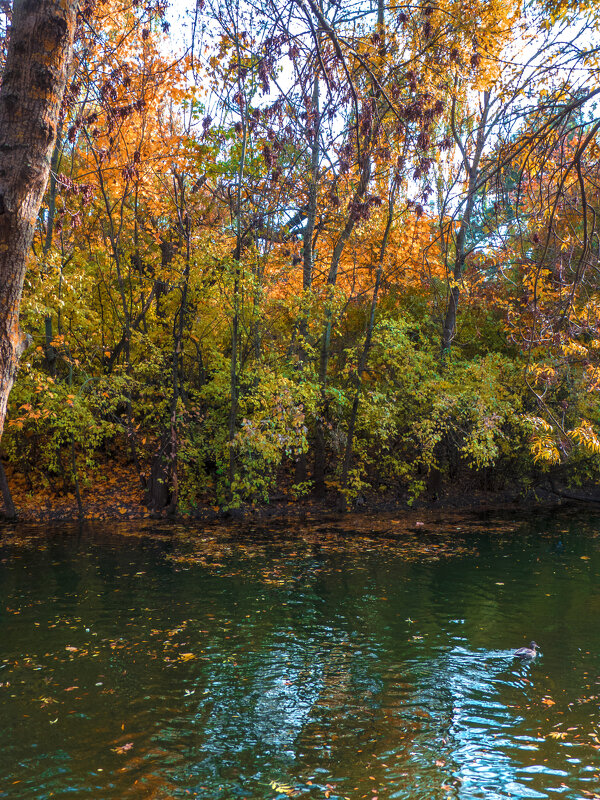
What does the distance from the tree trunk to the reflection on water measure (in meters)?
4.01

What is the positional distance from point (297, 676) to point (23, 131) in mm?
6427

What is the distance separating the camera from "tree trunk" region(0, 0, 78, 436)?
3.00m

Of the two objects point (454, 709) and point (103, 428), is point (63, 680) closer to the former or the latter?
point (454, 709)

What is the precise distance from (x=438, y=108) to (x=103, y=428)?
13420mm

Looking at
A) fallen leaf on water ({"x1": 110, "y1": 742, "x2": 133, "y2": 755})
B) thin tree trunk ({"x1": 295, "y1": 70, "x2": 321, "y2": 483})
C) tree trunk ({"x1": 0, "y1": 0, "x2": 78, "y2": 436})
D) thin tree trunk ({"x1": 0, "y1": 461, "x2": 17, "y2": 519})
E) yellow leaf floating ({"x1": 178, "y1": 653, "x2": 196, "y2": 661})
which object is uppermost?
thin tree trunk ({"x1": 295, "y1": 70, "x2": 321, "y2": 483})

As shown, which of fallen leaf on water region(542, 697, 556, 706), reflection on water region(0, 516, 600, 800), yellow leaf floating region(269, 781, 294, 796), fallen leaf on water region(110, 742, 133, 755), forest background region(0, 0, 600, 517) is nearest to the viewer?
yellow leaf floating region(269, 781, 294, 796)

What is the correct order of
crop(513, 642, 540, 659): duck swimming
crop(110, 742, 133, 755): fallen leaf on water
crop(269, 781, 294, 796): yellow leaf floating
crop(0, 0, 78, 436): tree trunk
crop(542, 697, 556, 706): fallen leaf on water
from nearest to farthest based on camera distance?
crop(0, 0, 78, 436): tree trunk
crop(269, 781, 294, 796): yellow leaf floating
crop(110, 742, 133, 755): fallen leaf on water
crop(542, 697, 556, 706): fallen leaf on water
crop(513, 642, 540, 659): duck swimming

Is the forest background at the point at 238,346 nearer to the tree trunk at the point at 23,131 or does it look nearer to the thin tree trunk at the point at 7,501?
the thin tree trunk at the point at 7,501

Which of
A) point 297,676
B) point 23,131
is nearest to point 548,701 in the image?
point 297,676

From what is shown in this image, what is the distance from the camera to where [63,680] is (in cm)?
718

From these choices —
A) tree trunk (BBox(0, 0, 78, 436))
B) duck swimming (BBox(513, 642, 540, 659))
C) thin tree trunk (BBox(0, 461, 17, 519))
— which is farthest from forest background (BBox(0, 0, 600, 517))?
tree trunk (BBox(0, 0, 78, 436))

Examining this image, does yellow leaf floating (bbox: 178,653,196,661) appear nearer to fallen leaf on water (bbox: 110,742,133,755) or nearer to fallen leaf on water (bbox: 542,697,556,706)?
fallen leaf on water (bbox: 110,742,133,755)

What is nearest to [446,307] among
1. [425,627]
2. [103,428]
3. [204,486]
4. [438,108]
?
[204,486]

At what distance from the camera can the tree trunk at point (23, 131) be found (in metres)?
3.00
